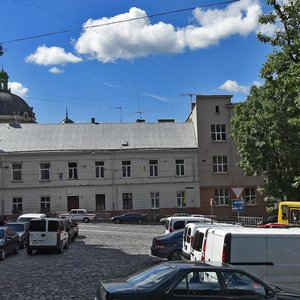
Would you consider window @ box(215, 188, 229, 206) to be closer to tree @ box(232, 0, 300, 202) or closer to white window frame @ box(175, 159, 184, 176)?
white window frame @ box(175, 159, 184, 176)

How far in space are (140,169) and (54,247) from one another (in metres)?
35.5

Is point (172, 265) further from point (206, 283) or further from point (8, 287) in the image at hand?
point (8, 287)

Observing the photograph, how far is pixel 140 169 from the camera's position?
204ft

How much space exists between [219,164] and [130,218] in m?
13.8

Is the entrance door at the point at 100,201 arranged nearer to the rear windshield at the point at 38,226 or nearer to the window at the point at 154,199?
the window at the point at 154,199

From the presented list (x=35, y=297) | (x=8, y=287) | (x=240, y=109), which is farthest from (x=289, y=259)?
(x=240, y=109)

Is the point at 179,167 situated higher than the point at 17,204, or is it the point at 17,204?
the point at 179,167

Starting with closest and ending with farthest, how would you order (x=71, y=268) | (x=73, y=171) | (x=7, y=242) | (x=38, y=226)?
(x=71, y=268)
(x=7, y=242)
(x=38, y=226)
(x=73, y=171)

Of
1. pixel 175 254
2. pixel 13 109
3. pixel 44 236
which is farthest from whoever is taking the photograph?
pixel 13 109

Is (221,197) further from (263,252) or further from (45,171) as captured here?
(263,252)

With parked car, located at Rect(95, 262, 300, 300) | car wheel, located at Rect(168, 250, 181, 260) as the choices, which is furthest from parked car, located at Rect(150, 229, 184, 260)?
parked car, located at Rect(95, 262, 300, 300)

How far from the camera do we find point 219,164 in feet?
206

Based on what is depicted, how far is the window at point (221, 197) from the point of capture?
6212 cm

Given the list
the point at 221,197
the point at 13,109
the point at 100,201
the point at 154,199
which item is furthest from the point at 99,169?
the point at 13,109
